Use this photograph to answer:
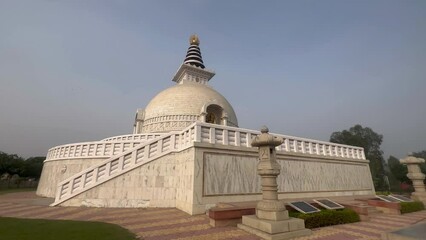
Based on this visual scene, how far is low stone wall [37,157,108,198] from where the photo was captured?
53.2 ft

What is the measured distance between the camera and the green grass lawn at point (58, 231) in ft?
18.3

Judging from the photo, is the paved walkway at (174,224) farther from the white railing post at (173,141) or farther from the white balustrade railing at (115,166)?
the white railing post at (173,141)

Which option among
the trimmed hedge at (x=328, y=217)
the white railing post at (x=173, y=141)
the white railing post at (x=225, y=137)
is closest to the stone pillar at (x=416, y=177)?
the trimmed hedge at (x=328, y=217)

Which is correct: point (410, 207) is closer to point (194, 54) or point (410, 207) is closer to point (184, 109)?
point (184, 109)

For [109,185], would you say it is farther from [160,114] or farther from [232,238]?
[160,114]

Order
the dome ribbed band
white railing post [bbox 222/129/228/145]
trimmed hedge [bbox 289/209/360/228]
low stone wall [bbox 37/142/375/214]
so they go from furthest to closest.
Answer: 1. the dome ribbed band
2. white railing post [bbox 222/129/228/145]
3. low stone wall [bbox 37/142/375/214]
4. trimmed hedge [bbox 289/209/360/228]

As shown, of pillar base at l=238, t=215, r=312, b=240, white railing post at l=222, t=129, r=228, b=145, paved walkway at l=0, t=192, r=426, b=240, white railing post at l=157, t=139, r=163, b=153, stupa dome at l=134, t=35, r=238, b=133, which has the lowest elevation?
paved walkway at l=0, t=192, r=426, b=240

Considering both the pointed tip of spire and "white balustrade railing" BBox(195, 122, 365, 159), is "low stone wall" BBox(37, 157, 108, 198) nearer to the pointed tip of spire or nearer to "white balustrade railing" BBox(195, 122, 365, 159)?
"white balustrade railing" BBox(195, 122, 365, 159)

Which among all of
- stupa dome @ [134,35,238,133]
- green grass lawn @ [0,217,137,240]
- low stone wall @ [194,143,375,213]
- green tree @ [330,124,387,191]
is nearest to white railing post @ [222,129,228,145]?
low stone wall @ [194,143,375,213]

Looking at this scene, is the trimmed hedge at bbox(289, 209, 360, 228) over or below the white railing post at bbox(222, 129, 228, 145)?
below

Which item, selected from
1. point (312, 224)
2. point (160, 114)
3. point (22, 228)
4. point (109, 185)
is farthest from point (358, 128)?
point (22, 228)

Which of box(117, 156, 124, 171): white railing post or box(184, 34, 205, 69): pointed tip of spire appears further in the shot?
box(184, 34, 205, 69): pointed tip of spire

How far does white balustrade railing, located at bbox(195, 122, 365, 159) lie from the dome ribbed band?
2612 centimetres

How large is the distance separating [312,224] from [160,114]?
19741mm
